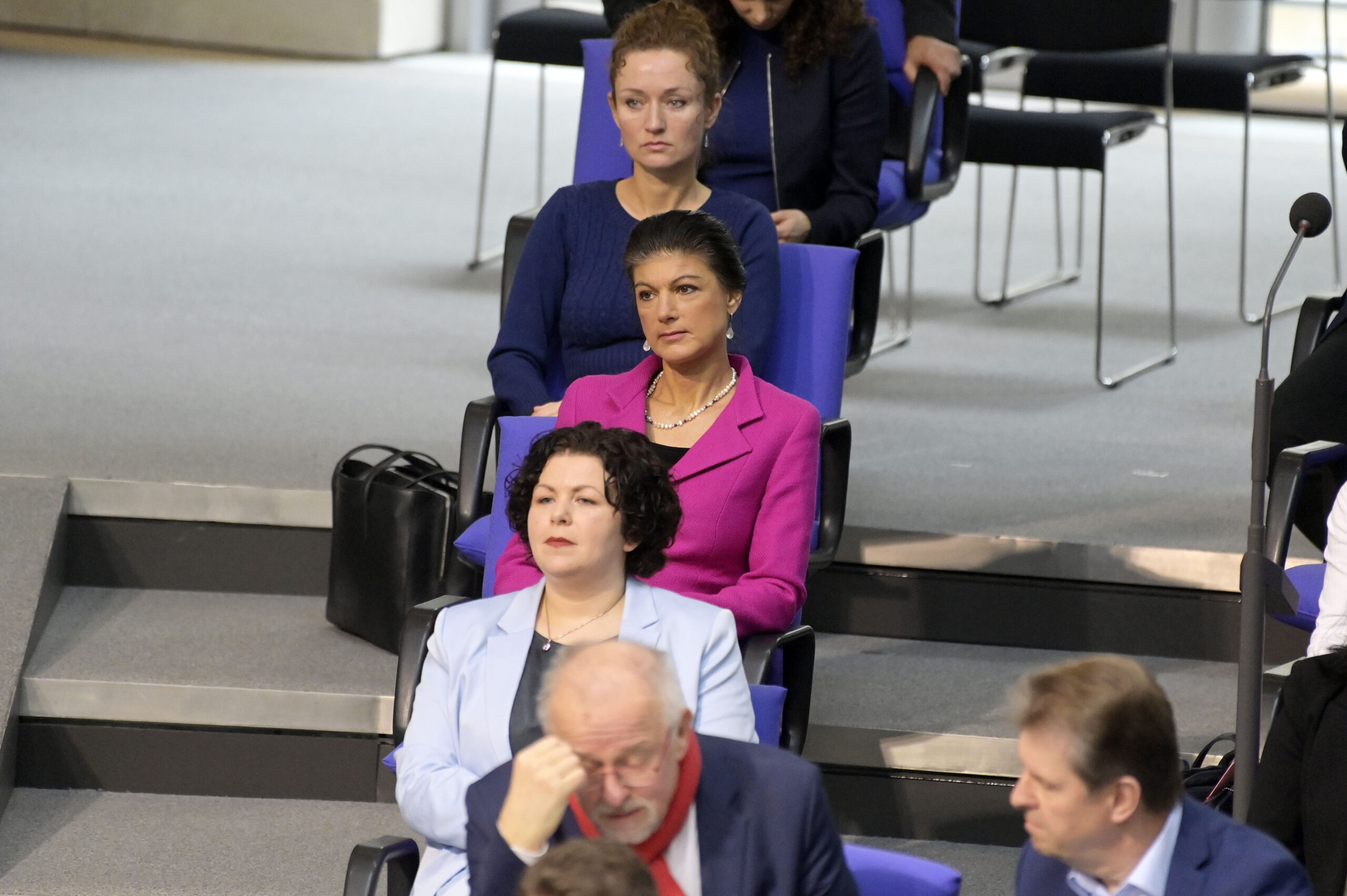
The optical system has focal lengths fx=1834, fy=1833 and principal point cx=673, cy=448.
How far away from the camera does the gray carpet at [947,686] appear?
3.07 metres

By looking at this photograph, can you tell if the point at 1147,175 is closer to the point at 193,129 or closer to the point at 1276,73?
the point at 1276,73

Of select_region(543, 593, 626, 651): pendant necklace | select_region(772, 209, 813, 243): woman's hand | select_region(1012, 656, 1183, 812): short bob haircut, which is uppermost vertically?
select_region(772, 209, 813, 243): woman's hand

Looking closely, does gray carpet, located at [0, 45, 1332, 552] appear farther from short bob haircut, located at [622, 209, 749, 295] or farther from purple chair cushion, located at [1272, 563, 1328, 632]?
short bob haircut, located at [622, 209, 749, 295]

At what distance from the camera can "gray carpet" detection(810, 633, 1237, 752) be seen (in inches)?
121

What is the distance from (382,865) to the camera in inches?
80.7

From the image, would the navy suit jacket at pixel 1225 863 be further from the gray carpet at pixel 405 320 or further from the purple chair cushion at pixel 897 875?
the gray carpet at pixel 405 320

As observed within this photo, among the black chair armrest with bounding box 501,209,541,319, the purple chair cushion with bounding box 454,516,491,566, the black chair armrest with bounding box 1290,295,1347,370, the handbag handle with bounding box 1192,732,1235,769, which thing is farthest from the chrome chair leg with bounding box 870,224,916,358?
the purple chair cushion with bounding box 454,516,491,566

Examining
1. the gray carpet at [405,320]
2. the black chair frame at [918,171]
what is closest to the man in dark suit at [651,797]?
the gray carpet at [405,320]

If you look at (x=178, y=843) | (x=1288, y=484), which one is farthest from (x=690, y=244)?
(x=178, y=843)

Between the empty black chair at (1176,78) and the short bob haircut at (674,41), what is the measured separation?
2158 mm

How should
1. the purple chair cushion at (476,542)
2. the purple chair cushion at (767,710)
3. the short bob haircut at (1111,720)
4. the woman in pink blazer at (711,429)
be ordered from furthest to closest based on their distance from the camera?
1. the purple chair cushion at (476,542)
2. the woman in pink blazer at (711,429)
3. the purple chair cushion at (767,710)
4. the short bob haircut at (1111,720)

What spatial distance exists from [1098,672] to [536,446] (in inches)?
36.7

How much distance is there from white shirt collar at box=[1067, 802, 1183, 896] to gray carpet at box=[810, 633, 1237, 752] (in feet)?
4.41

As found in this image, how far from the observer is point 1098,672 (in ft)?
5.17
